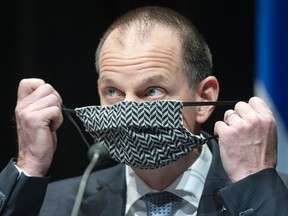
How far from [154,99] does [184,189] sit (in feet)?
1.11

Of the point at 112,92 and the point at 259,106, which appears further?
the point at 112,92

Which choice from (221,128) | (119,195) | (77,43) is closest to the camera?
(221,128)

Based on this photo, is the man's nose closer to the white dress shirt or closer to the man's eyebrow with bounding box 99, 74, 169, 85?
the man's eyebrow with bounding box 99, 74, 169, 85

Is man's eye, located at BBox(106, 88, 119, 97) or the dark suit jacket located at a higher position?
man's eye, located at BBox(106, 88, 119, 97)

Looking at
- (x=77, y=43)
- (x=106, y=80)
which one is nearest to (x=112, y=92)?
(x=106, y=80)

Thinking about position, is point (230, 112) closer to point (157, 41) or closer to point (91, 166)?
point (157, 41)

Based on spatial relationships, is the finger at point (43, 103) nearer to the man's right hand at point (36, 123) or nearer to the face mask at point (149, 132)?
the man's right hand at point (36, 123)

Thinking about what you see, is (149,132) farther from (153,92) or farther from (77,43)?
(77,43)

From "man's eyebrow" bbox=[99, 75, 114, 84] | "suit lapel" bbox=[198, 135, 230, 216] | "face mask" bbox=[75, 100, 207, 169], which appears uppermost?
"man's eyebrow" bbox=[99, 75, 114, 84]

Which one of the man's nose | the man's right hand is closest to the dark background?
the man's right hand

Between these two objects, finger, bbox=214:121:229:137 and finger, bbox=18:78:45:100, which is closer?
finger, bbox=214:121:229:137

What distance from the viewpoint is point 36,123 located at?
2381mm

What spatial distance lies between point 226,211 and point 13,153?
134cm

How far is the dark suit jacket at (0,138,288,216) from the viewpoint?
216cm
